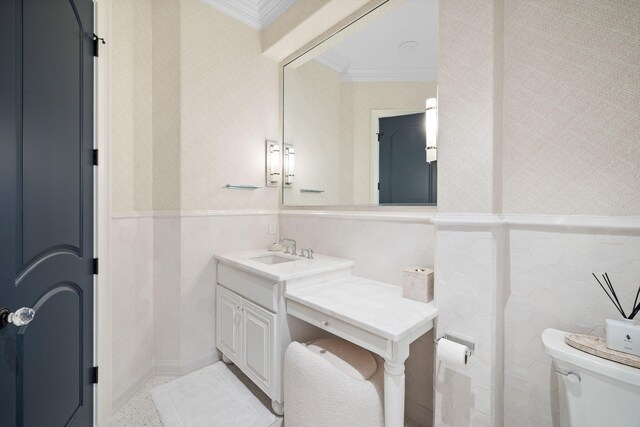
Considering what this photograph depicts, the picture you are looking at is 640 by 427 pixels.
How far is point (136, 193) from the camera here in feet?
6.36

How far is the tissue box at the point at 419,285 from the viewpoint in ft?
4.61

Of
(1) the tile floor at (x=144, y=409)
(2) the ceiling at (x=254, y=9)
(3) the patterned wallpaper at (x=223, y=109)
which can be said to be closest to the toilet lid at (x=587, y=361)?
(1) the tile floor at (x=144, y=409)

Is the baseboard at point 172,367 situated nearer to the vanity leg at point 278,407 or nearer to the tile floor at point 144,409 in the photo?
the tile floor at point 144,409

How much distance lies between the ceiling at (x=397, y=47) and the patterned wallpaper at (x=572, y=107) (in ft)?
1.33

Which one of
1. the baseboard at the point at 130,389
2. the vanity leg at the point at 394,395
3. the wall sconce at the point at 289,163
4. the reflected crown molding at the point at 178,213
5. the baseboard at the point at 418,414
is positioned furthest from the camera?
the wall sconce at the point at 289,163

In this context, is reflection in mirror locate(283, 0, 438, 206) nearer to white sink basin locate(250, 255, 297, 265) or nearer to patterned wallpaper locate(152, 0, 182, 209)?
white sink basin locate(250, 255, 297, 265)

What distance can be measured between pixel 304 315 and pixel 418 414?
914mm

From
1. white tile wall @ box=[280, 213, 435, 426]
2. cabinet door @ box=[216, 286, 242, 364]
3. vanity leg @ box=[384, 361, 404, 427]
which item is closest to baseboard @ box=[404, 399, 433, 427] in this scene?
white tile wall @ box=[280, 213, 435, 426]

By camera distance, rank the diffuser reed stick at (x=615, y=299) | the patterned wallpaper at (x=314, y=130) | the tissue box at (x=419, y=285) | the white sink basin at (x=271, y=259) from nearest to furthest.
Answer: the diffuser reed stick at (x=615, y=299), the tissue box at (x=419, y=285), the patterned wallpaper at (x=314, y=130), the white sink basin at (x=271, y=259)

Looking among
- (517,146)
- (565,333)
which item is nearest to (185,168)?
(517,146)

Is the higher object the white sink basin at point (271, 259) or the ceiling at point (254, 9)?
the ceiling at point (254, 9)

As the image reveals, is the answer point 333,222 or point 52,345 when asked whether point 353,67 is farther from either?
point 52,345

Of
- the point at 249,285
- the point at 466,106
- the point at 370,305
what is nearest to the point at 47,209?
the point at 249,285

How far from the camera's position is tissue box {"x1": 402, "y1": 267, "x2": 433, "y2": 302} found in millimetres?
1404
